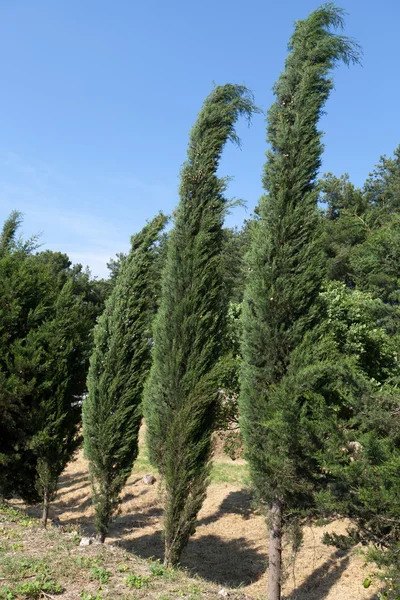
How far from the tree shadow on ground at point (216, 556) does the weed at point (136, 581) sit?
4.93 metres

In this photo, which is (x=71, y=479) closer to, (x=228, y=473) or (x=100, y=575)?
(x=228, y=473)

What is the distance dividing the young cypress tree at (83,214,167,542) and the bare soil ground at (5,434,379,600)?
3.27 feet

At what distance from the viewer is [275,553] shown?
23.9 feet

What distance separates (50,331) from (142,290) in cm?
258

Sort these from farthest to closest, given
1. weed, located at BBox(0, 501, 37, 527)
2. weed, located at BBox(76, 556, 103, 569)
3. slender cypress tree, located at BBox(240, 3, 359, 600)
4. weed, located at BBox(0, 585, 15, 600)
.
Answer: weed, located at BBox(0, 501, 37, 527), slender cypress tree, located at BBox(240, 3, 359, 600), weed, located at BBox(76, 556, 103, 569), weed, located at BBox(0, 585, 15, 600)

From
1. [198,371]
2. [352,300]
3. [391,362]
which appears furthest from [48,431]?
[391,362]

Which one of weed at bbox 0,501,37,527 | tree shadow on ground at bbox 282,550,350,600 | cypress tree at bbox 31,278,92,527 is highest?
cypress tree at bbox 31,278,92,527

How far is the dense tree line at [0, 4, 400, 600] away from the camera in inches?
230

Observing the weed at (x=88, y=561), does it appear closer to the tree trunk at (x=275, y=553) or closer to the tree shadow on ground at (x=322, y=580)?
the tree trunk at (x=275, y=553)

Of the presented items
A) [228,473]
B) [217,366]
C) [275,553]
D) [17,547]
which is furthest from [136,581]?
[228,473]

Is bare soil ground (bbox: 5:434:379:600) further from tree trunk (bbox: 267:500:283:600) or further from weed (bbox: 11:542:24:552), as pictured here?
weed (bbox: 11:542:24:552)

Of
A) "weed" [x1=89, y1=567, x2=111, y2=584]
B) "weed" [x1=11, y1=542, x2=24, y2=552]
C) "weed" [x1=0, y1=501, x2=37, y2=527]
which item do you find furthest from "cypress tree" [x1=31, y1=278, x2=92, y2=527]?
"weed" [x1=89, y1=567, x2=111, y2=584]

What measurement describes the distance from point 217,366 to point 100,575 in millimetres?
3731

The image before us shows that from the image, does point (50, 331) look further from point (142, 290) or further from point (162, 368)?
point (162, 368)
